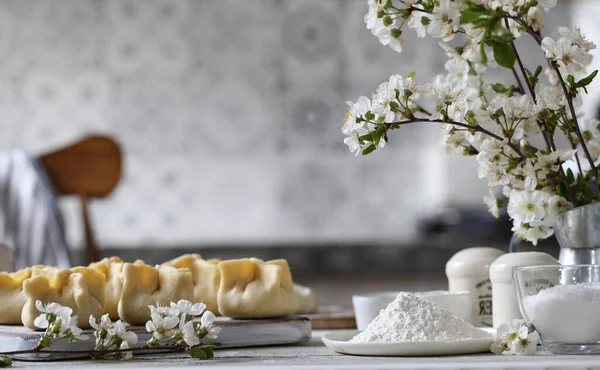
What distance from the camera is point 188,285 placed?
0.84 meters

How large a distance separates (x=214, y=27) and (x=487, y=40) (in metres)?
3.61

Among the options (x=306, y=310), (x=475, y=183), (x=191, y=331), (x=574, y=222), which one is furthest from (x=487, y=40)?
(x=475, y=183)

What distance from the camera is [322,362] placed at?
69cm

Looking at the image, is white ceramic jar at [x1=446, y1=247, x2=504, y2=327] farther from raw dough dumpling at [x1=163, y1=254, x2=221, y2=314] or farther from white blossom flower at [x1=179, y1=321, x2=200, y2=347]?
white blossom flower at [x1=179, y1=321, x2=200, y2=347]

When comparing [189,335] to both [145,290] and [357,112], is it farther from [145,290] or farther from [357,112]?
[357,112]

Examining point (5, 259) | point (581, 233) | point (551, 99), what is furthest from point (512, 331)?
point (5, 259)

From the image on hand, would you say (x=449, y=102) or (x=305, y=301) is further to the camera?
(x=305, y=301)

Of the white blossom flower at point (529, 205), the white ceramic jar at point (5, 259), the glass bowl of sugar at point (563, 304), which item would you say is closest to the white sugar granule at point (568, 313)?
the glass bowl of sugar at point (563, 304)

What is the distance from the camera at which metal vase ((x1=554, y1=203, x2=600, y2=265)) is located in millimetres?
769

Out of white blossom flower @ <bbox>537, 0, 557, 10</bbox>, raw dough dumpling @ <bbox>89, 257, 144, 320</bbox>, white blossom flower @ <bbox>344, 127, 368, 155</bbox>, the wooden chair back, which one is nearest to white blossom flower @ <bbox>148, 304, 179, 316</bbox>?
raw dough dumpling @ <bbox>89, 257, 144, 320</bbox>

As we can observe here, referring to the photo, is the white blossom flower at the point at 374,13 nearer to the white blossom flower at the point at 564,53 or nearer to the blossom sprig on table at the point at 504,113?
the blossom sprig on table at the point at 504,113

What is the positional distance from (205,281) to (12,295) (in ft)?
0.68

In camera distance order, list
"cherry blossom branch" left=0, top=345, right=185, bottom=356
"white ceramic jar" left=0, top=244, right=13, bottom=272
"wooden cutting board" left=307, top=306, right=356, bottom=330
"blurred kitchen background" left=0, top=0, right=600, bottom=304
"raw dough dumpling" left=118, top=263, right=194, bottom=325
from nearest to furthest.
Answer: "cherry blossom branch" left=0, top=345, right=185, bottom=356, "raw dough dumpling" left=118, top=263, right=194, bottom=325, "white ceramic jar" left=0, top=244, right=13, bottom=272, "wooden cutting board" left=307, top=306, right=356, bottom=330, "blurred kitchen background" left=0, top=0, right=600, bottom=304

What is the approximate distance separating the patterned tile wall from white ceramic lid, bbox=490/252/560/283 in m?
3.24
